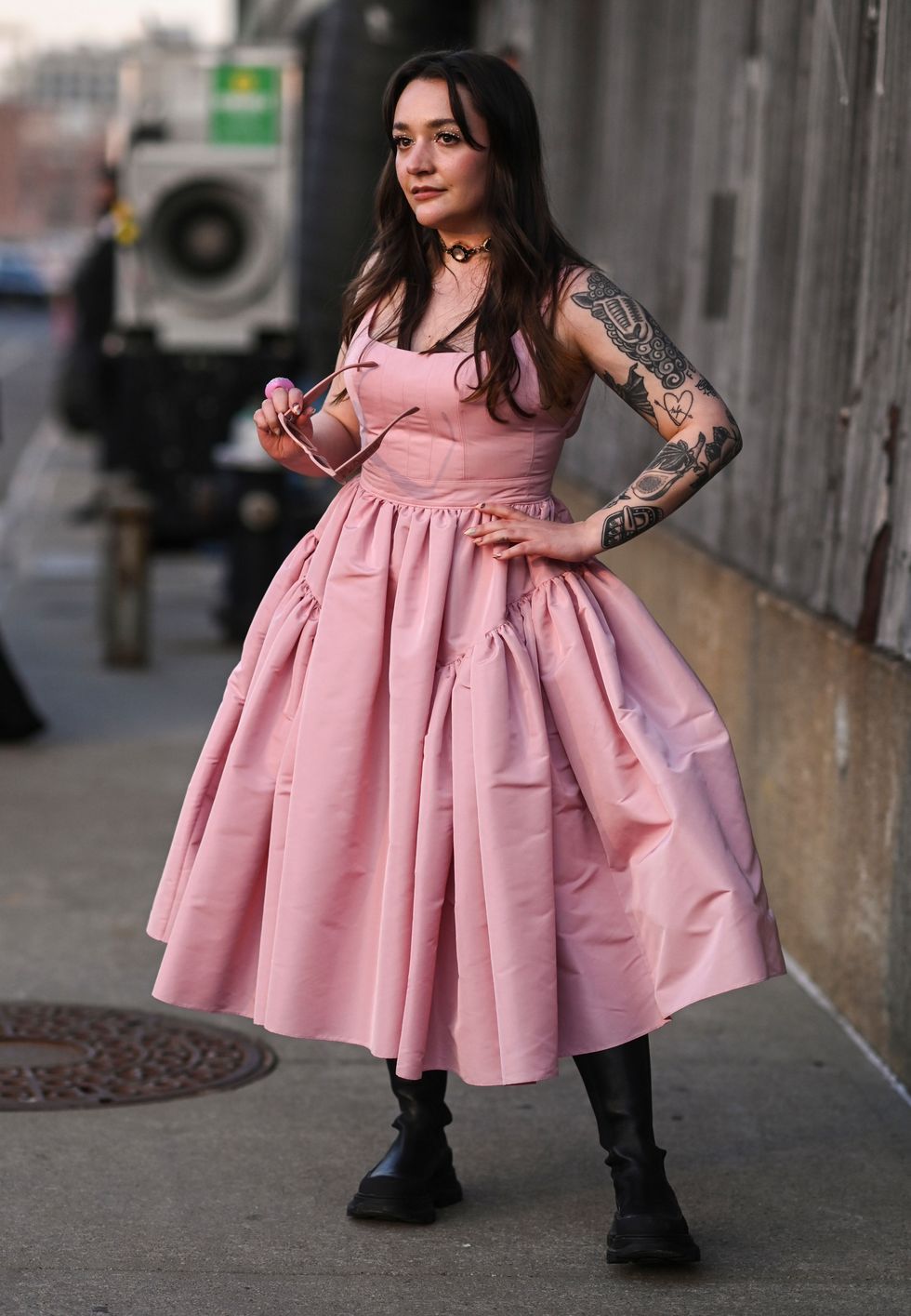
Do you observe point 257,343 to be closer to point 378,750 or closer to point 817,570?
point 817,570

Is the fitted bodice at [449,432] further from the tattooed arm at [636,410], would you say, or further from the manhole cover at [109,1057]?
the manhole cover at [109,1057]

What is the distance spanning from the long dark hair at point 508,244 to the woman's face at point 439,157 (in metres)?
0.02

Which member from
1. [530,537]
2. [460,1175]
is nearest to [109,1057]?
[460,1175]

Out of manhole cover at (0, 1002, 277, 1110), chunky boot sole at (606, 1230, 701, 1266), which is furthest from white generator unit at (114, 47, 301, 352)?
chunky boot sole at (606, 1230, 701, 1266)

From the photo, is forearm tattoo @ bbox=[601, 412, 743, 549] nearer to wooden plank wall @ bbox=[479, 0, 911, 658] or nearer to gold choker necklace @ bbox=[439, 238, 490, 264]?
gold choker necklace @ bbox=[439, 238, 490, 264]

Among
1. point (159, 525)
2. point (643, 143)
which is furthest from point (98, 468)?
point (643, 143)

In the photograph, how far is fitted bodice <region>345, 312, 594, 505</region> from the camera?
3732mm

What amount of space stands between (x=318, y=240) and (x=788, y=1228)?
10804mm

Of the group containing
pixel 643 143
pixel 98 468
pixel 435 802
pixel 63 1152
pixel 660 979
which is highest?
pixel 643 143

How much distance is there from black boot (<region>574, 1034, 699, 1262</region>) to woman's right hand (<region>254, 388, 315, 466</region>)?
1170mm

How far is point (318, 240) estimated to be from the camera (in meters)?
14.0

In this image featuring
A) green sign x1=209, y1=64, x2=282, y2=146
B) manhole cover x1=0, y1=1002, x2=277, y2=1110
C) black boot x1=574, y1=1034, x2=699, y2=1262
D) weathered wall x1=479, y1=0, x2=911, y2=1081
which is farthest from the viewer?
green sign x1=209, y1=64, x2=282, y2=146

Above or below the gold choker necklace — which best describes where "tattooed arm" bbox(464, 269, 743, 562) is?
below

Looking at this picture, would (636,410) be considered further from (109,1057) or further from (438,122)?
(109,1057)
